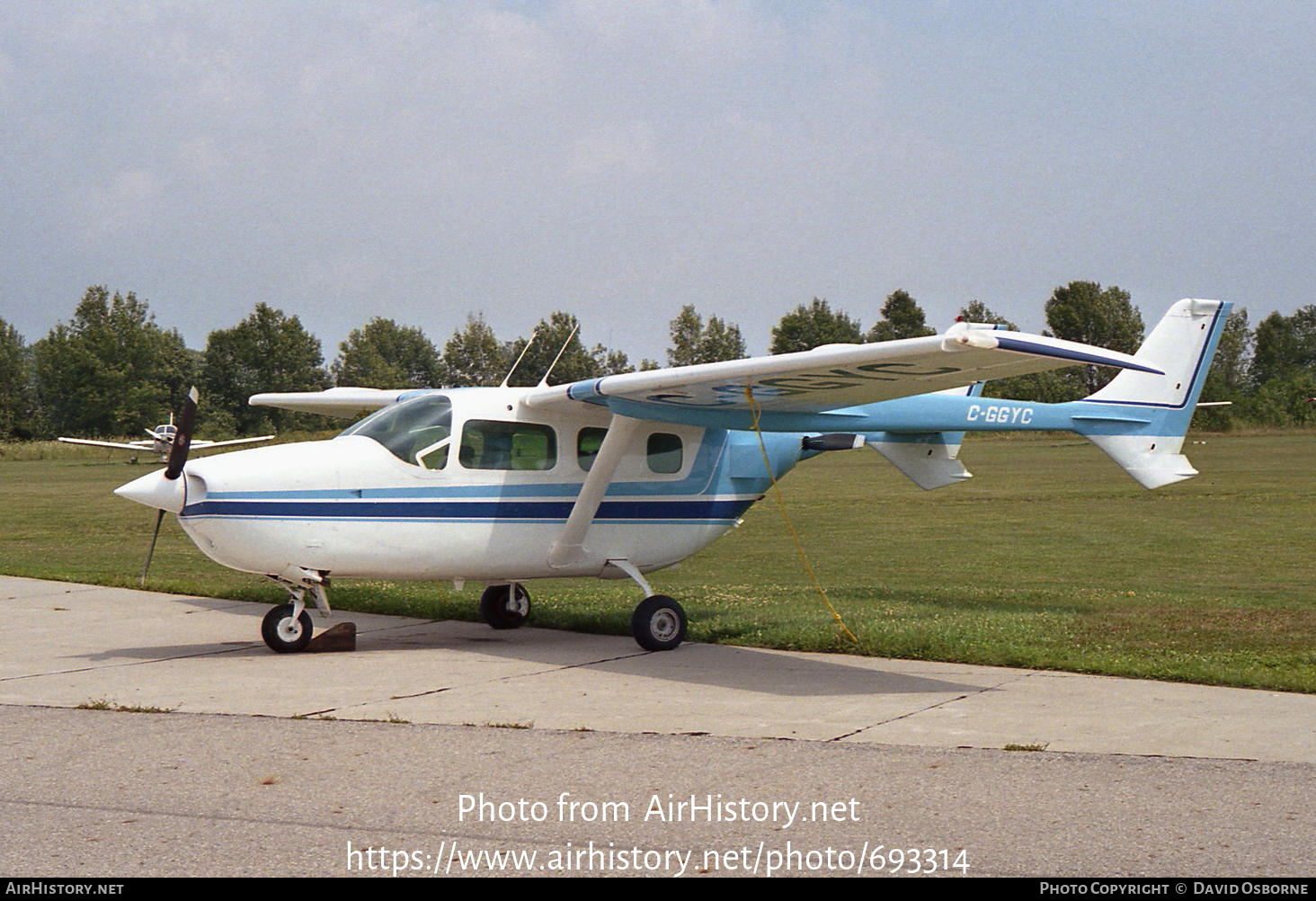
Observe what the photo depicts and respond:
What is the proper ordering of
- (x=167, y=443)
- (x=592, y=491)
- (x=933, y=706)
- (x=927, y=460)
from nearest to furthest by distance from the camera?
(x=933, y=706), (x=592, y=491), (x=927, y=460), (x=167, y=443)

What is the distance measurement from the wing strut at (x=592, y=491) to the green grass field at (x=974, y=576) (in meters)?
1.12

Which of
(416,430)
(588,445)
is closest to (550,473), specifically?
(588,445)

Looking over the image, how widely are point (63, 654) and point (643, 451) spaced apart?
4978 mm

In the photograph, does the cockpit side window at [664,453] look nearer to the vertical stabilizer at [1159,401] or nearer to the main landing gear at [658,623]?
the main landing gear at [658,623]

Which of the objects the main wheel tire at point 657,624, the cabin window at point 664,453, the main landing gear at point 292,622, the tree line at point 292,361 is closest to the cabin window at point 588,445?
the cabin window at point 664,453

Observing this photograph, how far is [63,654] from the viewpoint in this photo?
1047 cm

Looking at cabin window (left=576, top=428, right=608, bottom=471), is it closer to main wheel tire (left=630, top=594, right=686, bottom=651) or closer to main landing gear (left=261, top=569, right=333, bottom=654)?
main wheel tire (left=630, top=594, right=686, bottom=651)

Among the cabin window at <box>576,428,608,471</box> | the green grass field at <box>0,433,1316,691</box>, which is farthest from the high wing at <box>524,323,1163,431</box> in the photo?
the green grass field at <box>0,433,1316,691</box>

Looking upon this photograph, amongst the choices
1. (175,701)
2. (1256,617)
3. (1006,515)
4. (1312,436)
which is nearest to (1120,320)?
(1312,436)

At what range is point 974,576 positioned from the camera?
671 inches

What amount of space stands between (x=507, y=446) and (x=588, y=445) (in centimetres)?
77

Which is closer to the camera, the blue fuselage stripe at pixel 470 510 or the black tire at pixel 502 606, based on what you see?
the blue fuselage stripe at pixel 470 510

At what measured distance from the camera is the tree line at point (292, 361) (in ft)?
286

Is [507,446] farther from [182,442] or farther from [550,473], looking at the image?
[182,442]
